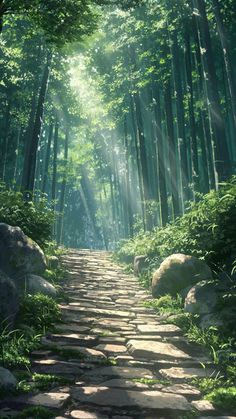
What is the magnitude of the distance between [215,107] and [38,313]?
780cm

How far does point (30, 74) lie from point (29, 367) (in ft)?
55.1

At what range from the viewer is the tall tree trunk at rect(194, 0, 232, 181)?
10328mm

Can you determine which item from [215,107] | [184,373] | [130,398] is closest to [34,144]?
[215,107]

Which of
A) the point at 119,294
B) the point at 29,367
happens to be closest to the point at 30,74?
the point at 119,294

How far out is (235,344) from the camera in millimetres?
4742

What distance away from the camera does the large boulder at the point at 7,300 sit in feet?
15.8

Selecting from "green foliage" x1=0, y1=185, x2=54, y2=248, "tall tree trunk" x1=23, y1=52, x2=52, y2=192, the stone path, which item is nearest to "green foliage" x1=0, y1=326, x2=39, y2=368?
the stone path

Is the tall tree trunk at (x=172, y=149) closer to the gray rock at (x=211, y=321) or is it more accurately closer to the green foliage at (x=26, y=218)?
the green foliage at (x=26, y=218)

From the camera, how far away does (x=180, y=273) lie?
24.1 feet

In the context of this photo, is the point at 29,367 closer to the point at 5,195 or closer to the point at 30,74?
the point at 5,195

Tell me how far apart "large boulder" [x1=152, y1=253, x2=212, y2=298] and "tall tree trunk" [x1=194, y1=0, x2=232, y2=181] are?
3517mm

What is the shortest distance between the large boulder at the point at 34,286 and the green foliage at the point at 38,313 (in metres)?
0.46

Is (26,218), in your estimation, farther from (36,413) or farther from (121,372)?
(36,413)

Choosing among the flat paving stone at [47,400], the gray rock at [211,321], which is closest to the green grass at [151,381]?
the flat paving stone at [47,400]
